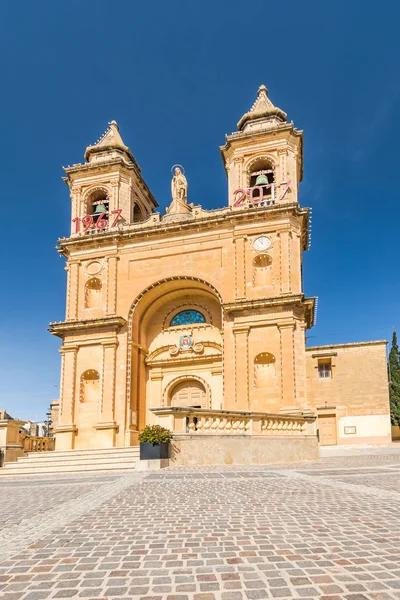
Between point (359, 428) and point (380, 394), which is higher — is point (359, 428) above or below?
below

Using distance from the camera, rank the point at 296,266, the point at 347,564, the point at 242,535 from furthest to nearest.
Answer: the point at 296,266 → the point at 242,535 → the point at 347,564

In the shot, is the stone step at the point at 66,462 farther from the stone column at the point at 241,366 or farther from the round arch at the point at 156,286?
the round arch at the point at 156,286

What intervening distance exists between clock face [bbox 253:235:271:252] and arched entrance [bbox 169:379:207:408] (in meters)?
7.98

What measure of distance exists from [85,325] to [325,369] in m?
16.0

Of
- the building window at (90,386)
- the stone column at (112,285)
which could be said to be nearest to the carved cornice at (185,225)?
the stone column at (112,285)

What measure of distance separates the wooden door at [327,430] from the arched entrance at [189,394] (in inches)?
366

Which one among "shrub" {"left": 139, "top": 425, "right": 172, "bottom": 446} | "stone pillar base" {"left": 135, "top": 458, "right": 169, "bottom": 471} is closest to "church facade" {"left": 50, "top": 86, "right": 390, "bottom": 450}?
"shrub" {"left": 139, "top": 425, "right": 172, "bottom": 446}

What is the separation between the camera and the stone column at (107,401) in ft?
81.5

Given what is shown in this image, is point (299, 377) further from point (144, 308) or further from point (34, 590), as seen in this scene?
point (34, 590)

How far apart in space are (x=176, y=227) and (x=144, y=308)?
4.90 meters

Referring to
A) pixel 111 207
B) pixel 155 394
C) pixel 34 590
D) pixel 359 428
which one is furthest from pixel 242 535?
pixel 359 428

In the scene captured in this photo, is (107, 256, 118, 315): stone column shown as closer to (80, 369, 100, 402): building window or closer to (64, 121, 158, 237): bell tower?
(64, 121, 158, 237): bell tower

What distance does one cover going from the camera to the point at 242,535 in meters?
4.56

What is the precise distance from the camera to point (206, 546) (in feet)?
13.7
